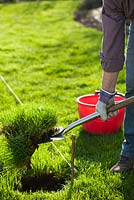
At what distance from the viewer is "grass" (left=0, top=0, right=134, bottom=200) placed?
9.93 ft

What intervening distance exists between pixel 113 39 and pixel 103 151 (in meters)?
1.19

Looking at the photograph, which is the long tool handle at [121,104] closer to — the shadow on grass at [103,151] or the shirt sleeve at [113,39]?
the shirt sleeve at [113,39]

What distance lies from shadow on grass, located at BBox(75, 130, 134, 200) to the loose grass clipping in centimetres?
47

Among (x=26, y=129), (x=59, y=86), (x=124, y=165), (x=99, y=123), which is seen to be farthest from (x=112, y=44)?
(x=59, y=86)

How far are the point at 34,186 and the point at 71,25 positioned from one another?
6972 mm

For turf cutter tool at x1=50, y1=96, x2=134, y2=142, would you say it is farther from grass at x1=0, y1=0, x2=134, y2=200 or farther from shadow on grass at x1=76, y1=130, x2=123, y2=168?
shadow on grass at x1=76, y1=130, x2=123, y2=168

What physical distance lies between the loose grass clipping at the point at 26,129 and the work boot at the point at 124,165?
1.66 ft

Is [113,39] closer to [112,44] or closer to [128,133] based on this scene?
[112,44]

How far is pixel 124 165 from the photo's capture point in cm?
327

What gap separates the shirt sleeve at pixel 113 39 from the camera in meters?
2.71

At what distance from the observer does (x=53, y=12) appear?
12.1m

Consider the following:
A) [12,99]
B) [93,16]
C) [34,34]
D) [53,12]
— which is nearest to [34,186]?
[12,99]

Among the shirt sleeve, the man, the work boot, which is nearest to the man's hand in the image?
the man

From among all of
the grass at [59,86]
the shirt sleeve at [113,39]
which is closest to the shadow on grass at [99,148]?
the grass at [59,86]
